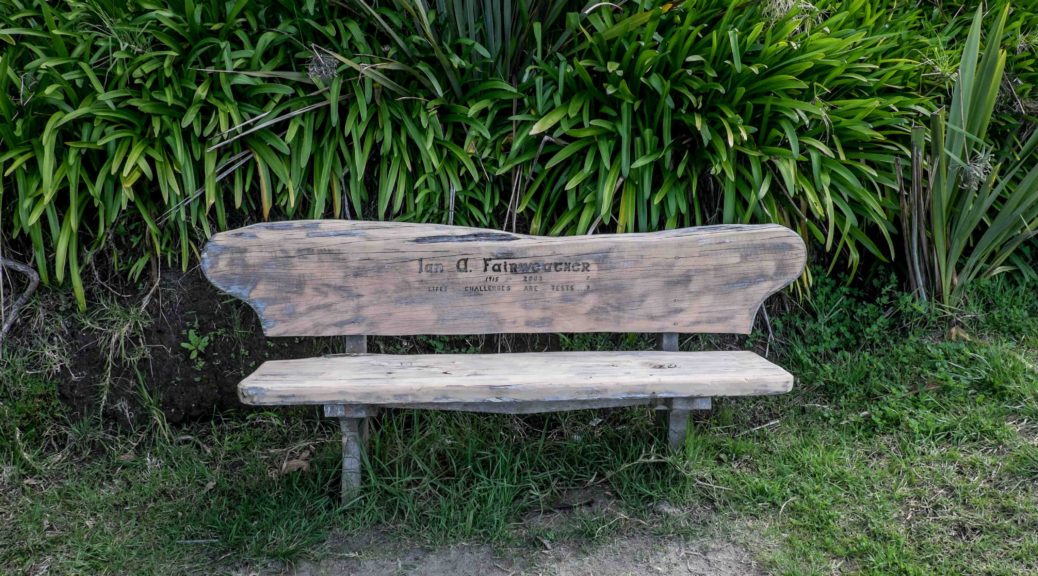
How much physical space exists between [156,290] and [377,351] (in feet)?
2.92

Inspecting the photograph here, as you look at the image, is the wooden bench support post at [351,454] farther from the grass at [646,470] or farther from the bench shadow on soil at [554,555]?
the bench shadow on soil at [554,555]

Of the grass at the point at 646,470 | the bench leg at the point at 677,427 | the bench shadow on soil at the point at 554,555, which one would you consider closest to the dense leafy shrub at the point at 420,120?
the grass at the point at 646,470

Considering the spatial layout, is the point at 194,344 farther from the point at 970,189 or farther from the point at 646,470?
the point at 970,189

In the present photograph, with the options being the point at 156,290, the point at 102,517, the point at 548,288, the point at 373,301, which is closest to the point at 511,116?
the point at 548,288

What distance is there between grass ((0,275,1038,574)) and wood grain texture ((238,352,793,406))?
377 mm

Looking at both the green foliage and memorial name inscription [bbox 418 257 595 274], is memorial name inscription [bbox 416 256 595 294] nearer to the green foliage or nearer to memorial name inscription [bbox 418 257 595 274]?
memorial name inscription [bbox 418 257 595 274]

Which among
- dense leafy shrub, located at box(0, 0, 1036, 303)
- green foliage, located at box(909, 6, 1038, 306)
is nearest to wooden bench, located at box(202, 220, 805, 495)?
dense leafy shrub, located at box(0, 0, 1036, 303)

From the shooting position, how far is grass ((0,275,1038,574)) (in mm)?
2314

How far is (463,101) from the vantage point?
2895mm

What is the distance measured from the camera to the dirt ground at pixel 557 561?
225 cm

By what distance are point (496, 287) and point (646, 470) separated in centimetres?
85

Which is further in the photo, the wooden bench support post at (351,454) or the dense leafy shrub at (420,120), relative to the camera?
the dense leafy shrub at (420,120)

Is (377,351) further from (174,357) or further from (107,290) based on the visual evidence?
(107,290)

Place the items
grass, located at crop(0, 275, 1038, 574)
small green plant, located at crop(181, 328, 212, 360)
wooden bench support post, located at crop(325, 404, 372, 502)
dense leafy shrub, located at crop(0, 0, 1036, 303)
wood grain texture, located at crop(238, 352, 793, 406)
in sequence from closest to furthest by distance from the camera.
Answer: wood grain texture, located at crop(238, 352, 793, 406)
grass, located at crop(0, 275, 1038, 574)
wooden bench support post, located at crop(325, 404, 372, 502)
dense leafy shrub, located at crop(0, 0, 1036, 303)
small green plant, located at crop(181, 328, 212, 360)
